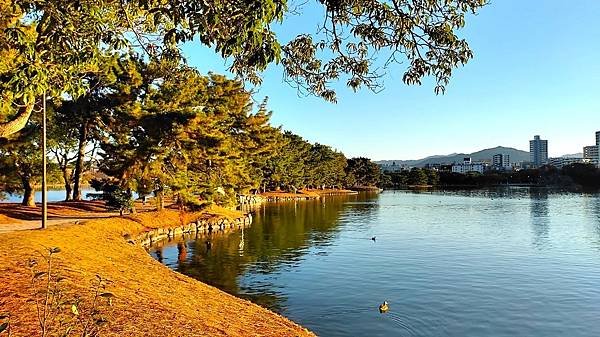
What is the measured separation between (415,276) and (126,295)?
13.6 metres

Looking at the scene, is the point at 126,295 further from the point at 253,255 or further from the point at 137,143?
the point at 137,143

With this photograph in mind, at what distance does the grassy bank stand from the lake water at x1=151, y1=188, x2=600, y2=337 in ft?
9.63

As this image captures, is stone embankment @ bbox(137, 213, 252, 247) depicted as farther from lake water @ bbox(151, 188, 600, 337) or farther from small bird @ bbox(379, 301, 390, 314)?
small bird @ bbox(379, 301, 390, 314)

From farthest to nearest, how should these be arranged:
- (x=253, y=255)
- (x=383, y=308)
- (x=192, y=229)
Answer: (x=192, y=229) < (x=253, y=255) < (x=383, y=308)

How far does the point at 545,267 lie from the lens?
22.7m

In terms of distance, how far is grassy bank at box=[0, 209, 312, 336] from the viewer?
7.97 metres

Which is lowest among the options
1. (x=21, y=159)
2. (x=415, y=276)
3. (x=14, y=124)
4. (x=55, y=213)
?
(x=415, y=276)

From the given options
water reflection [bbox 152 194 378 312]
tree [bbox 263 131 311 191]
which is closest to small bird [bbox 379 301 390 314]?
water reflection [bbox 152 194 378 312]

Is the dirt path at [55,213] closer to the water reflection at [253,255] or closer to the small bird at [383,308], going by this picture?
the water reflection at [253,255]

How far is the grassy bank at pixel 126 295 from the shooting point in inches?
314

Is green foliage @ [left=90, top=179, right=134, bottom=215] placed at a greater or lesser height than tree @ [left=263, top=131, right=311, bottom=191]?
lesser

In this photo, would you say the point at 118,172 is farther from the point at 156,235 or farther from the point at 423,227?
the point at 423,227

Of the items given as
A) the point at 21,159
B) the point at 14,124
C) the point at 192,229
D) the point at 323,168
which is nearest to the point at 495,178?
the point at 323,168

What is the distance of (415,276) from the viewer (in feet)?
67.1
